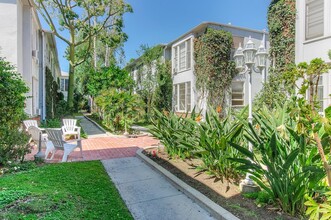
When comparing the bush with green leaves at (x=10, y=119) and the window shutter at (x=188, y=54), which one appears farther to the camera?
the window shutter at (x=188, y=54)

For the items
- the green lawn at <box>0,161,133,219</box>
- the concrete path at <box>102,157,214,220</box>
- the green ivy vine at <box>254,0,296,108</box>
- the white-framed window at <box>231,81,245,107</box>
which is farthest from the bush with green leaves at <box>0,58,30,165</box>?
the white-framed window at <box>231,81,245,107</box>

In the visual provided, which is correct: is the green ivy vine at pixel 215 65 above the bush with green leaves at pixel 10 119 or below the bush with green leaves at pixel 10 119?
above

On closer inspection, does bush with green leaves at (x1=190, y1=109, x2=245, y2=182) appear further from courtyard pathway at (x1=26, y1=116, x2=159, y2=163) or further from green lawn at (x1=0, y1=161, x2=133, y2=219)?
courtyard pathway at (x1=26, y1=116, x2=159, y2=163)

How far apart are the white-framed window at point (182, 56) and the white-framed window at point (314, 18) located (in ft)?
26.9

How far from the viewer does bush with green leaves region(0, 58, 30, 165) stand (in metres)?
6.96

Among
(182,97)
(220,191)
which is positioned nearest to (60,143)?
(220,191)

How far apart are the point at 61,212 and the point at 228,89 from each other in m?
14.7

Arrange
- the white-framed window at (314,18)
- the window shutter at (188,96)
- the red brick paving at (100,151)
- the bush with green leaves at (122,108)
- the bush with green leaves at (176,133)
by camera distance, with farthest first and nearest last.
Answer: the window shutter at (188,96) < the bush with green leaves at (122,108) < the white-framed window at (314,18) < the red brick paving at (100,151) < the bush with green leaves at (176,133)

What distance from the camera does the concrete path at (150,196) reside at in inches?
169

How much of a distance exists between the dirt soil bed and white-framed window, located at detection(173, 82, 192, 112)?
11.2 metres

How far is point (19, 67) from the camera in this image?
436 inches

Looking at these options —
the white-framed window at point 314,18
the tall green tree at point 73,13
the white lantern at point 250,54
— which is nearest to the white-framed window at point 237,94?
the white-framed window at point 314,18

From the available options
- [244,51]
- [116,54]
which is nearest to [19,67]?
[244,51]

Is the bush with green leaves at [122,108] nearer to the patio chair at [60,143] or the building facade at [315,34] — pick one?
the patio chair at [60,143]
